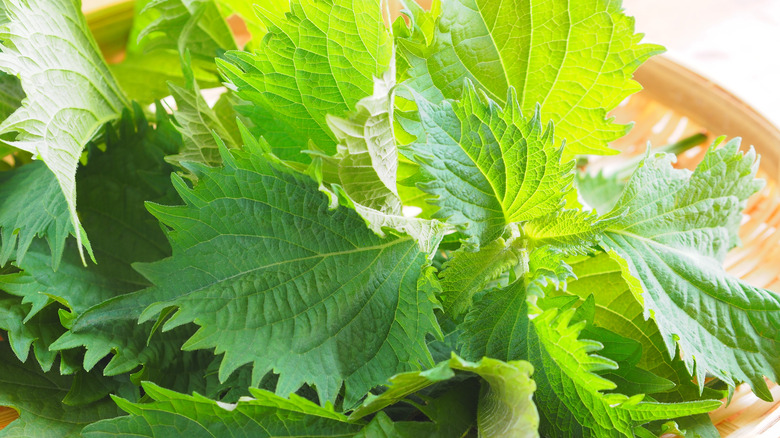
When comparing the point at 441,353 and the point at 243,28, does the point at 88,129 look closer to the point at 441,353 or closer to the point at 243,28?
the point at 441,353

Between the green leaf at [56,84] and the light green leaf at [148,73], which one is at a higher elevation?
the green leaf at [56,84]

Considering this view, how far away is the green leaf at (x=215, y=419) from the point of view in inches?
22.8

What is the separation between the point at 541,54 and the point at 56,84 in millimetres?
524

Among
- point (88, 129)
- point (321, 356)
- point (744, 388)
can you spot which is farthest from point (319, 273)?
point (744, 388)

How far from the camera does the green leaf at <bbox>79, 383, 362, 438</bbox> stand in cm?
58

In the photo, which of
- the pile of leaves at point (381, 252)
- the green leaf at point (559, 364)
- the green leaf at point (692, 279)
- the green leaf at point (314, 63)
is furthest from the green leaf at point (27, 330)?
the green leaf at point (692, 279)

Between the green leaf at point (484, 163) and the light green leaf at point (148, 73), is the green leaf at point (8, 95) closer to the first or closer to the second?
the light green leaf at point (148, 73)

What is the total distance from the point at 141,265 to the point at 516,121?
39 centimetres

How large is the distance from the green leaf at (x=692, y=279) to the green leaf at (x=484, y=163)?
0.10 meters

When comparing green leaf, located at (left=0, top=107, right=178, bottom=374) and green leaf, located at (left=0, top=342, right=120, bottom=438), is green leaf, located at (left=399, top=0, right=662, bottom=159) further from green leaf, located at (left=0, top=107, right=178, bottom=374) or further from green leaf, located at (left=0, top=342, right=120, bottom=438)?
green leaf, located at (left=0, top=342, right=120, bottom=438)

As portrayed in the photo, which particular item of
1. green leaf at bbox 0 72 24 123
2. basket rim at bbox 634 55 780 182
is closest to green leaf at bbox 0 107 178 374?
green leaf at bbox 0 72 24 123

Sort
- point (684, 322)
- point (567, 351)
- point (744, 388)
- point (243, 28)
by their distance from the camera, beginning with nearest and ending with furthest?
point (567, 351) < point (684, 322) < point (744, 388) < point (243, 28)

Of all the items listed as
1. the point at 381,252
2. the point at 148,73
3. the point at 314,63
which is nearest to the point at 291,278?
the point at 381,252

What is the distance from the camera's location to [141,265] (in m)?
0.65
